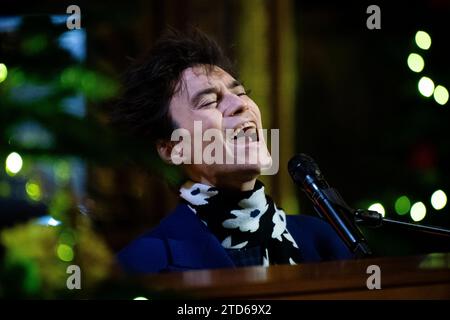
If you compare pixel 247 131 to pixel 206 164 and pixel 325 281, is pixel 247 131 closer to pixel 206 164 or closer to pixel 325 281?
pixel 206 164

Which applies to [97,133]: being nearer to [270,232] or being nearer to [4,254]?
[4,254]

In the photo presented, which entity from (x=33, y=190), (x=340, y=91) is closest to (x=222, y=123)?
(x=33, y=190)

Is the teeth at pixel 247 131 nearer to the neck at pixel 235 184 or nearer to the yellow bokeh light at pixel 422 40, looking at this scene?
the neck at pixel 235 184

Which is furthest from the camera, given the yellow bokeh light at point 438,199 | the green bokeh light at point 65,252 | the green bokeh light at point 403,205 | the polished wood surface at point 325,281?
the green bokeh light at point 403,205

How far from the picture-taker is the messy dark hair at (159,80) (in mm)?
1509

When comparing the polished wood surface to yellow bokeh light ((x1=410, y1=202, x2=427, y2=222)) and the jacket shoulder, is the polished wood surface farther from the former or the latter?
yellow bokeh light ((x1=410, y1=202, x2=427, y2=222))

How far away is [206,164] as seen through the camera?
4.84ft

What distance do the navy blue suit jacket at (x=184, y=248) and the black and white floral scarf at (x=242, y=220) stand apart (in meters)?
0.03

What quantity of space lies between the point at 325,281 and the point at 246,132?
1.88 feet

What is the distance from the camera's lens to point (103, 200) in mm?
337

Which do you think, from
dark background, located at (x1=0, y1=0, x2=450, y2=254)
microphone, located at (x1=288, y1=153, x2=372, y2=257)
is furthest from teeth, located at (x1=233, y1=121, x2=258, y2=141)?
dark background, located at (x1=0, y1=0, x2=450, y2=254)

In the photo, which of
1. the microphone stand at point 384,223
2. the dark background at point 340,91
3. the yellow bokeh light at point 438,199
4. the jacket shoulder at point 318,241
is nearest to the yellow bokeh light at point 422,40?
Answer: the dark background at point 340,91

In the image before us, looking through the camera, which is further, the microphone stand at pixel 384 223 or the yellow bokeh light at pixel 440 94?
the yellow bokeh light at pixel 440 94
